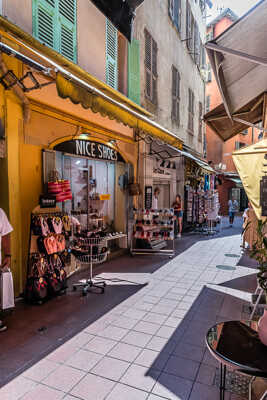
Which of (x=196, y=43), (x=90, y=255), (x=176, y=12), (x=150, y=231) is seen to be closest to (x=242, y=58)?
(x=90, y=255)

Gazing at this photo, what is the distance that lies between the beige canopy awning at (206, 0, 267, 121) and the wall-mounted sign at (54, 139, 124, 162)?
11.9 ft

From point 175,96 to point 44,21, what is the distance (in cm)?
878

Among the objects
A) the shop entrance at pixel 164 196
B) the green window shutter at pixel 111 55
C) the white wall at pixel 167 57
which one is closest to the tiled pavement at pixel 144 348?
the green window shutter at pixel 111 55

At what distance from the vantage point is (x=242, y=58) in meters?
3.65

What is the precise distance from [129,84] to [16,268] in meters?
6.58

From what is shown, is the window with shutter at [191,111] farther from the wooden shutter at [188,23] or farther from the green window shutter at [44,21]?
the green window shutter at [44,21]

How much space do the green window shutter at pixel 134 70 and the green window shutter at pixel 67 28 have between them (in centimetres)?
269

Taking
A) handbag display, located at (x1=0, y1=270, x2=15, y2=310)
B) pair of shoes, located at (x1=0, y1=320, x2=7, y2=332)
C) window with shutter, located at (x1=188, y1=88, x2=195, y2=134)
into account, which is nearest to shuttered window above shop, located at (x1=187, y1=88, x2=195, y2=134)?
window with shutter, located at (x1=188, y1=88, x2=195, y2=134)

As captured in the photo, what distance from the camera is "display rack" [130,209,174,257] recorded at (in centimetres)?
899

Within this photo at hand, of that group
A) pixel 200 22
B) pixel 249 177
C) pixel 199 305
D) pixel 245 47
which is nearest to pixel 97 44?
pixel 245 47

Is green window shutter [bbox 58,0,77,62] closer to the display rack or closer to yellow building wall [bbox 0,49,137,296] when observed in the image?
yellow building wall [bbox 0,49,137,296]

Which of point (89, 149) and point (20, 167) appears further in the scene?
point (89, 149)

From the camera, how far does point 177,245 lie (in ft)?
36.9

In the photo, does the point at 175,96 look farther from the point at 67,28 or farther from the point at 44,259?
the point at 44,259
